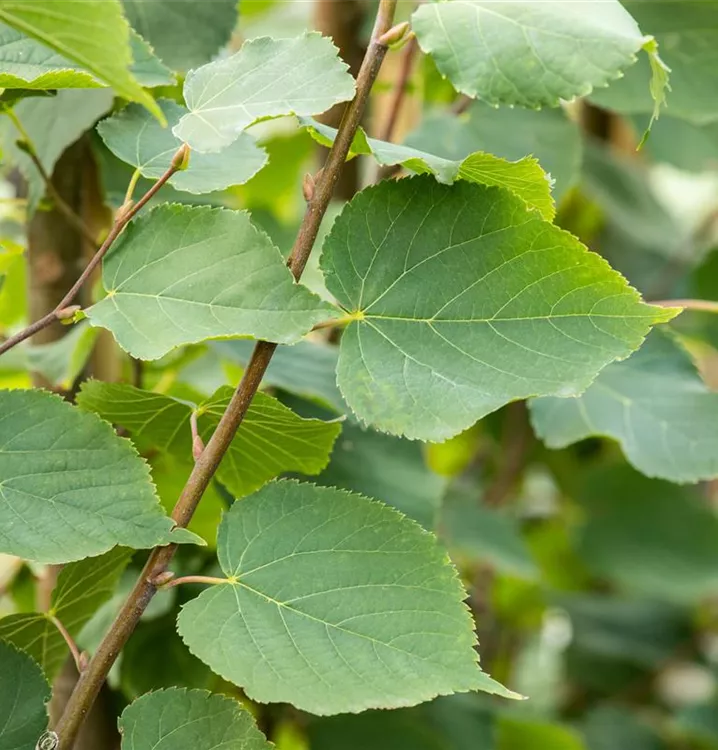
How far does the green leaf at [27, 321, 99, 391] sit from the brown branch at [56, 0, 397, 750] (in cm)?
15

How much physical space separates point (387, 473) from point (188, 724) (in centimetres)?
22

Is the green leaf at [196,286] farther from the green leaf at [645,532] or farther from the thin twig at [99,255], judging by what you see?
the green leaf at [645,532]

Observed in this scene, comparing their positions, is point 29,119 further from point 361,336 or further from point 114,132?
point 361,336

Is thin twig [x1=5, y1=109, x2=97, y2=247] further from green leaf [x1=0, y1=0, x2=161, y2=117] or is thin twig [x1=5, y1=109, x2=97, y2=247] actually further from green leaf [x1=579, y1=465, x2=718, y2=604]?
green leaf [x1=579, y1=465, x2=718, y2=604]

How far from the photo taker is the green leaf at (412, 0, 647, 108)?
0.26 meters

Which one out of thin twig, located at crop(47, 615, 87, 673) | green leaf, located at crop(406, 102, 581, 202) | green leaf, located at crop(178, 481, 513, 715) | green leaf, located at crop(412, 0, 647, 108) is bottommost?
thin twig, located at crop(47, 615, 87, 673)

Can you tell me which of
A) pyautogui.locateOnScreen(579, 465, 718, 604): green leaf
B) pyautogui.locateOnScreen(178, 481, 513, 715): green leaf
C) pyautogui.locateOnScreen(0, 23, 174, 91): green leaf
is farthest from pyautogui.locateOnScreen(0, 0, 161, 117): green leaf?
pyautogui.locateOnScreen(579, 465, 718, 604): green leaf

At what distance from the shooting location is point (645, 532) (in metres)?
0.87

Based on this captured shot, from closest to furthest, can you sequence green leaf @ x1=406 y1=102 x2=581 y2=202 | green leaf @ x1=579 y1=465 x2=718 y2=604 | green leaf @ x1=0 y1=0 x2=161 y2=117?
1. green leaf @ x1=0 y1=0 x2=161 y2=117
2. green leaf @ x1=406 y1=102 x2=581 y2=202
3. green leaf @ x1=579 y1=465 x2=718 y2=604

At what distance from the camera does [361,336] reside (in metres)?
0.30

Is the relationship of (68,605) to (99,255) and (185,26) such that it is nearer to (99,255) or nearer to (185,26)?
(99,255)

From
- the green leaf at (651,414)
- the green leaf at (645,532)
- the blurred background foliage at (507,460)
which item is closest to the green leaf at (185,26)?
the blurred background foliage at (507,460)

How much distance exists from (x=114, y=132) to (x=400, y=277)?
0.12 meters

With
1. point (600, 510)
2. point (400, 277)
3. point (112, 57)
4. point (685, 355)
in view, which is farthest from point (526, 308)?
point (600, 510)
